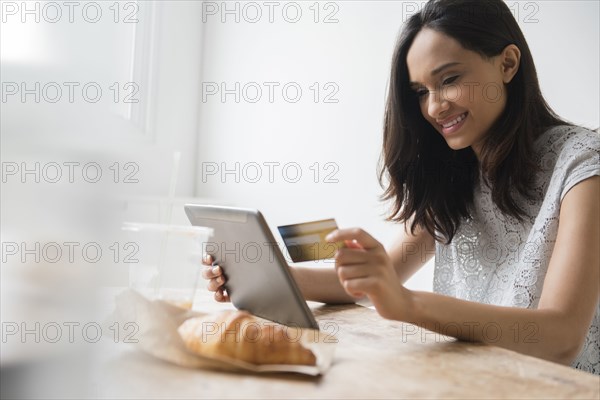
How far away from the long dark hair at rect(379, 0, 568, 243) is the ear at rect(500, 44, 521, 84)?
0.01 meters

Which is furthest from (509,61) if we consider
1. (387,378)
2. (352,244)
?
(387,378)

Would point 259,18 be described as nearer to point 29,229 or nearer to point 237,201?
point 237,201

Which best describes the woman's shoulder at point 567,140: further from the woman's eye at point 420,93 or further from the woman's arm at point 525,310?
the woman's eye at point 420,93

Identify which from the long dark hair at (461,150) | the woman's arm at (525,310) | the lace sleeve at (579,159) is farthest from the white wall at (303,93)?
the woman's arm at (525,310)

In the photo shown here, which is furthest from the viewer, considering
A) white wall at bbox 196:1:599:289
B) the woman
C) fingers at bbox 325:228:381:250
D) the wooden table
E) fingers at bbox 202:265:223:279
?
white wall at bbox 196:1:599:289

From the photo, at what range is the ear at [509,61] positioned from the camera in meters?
1.39

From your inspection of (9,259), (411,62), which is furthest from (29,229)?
(411,62)

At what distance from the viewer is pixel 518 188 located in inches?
53.8

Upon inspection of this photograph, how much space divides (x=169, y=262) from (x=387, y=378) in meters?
0.28

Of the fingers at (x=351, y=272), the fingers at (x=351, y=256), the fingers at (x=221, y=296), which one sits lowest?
the fingers at (x=221, y=296)

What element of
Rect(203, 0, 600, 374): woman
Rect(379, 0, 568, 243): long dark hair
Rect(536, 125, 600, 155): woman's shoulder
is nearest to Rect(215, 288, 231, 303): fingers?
Rect(203, 0, 600, 374): woman

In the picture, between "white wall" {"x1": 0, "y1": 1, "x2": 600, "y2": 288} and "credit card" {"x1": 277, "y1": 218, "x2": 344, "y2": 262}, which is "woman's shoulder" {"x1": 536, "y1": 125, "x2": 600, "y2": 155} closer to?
"credit card" {"x1": 277, "y1": 218, "x2": 344, "y2": 262}

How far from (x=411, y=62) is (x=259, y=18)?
1954 millimetres

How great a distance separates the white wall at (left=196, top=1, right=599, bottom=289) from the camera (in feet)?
9.11
